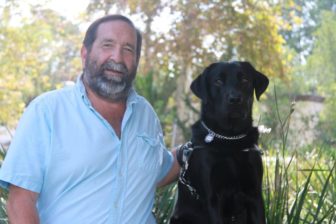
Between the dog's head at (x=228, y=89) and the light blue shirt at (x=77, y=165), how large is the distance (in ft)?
1.49

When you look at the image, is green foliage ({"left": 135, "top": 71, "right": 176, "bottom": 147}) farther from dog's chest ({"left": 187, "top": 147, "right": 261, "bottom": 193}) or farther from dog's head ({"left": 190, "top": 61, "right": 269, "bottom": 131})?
dog's chest ({"left": 187, "top": 147, "right": 261, "bottom": 193})

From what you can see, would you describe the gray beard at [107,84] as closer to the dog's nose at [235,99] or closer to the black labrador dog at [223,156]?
the black labrador dog at [223,156]

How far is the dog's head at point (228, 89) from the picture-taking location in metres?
Answer: 2.73

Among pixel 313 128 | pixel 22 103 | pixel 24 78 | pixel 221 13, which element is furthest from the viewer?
pixel 313 128

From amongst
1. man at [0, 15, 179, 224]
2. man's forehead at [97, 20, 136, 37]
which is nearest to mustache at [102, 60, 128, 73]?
man at [0, 15, 179, 224]

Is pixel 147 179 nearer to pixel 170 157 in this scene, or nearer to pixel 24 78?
pixel 170 157

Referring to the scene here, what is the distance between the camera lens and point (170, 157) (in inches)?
119

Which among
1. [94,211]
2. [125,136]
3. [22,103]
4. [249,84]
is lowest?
[22,103]

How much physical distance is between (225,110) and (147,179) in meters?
0.54

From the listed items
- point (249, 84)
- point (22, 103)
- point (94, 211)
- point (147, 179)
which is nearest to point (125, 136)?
point (147, 179)

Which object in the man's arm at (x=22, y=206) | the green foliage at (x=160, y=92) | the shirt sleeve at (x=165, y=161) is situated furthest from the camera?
the green foliage at (x=160, y=92)

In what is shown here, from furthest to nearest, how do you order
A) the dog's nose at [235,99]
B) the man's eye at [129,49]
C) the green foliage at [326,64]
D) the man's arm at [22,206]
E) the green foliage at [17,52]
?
the green foliage at [326,64], the green foliage at [17,52], the man's eye at [129,49], the dog's nose at [235,99], the man's arm at [22,206]

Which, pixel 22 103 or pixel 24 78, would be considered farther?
pixel 24 78

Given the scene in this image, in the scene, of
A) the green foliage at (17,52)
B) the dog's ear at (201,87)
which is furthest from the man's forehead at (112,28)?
the green foliage at (17,52)
